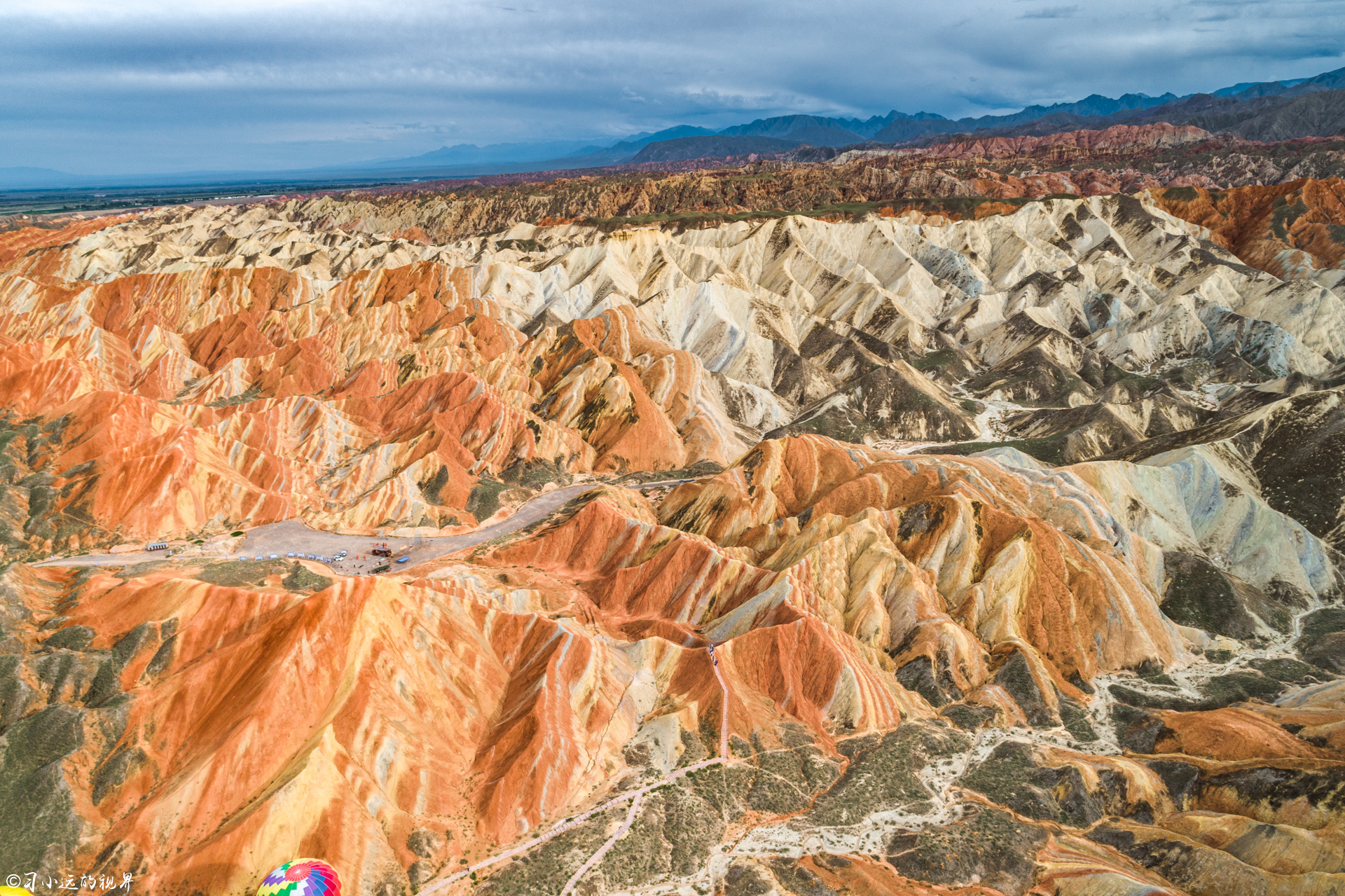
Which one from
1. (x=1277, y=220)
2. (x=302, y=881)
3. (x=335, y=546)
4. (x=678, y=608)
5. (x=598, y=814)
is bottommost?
(x=598, y=814)

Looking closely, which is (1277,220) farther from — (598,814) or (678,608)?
(598,814)

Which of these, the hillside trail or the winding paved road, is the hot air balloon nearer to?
the hillside trail

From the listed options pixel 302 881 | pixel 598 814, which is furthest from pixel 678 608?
pixel 302 881

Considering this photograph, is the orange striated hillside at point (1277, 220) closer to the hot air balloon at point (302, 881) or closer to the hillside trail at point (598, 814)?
the hillside trail at point (598, 814)

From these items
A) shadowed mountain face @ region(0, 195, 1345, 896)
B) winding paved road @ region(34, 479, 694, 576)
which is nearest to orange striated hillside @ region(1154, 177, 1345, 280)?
shadowed mountain face @ region(0, 195, 1345, 896)

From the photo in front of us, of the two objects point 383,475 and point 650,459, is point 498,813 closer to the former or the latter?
point 383,475

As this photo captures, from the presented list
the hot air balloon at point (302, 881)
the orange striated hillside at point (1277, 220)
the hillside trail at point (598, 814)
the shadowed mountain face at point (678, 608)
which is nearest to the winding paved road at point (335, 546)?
the shadowed mountain face at point (678, 608)
